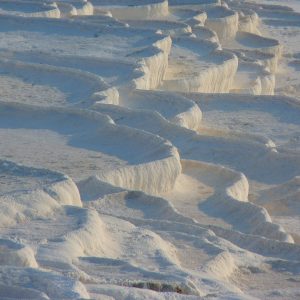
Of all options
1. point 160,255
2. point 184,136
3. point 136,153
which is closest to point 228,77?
point 184,136

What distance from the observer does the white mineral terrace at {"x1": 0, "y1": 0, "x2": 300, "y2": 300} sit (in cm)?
505

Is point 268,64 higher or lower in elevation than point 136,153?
lower

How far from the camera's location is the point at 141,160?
26.0 feet

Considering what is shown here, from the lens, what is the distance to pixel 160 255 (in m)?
5.52

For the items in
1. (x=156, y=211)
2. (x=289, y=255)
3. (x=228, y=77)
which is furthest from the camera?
(x=228, y=77)

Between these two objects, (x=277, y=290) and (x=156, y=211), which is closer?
(x=277, y=290)

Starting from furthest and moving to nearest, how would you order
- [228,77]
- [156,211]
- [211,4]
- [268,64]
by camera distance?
1. [211,4]
2. [268,64]
3. [228,77]
4. [156,211]

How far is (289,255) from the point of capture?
6.40m

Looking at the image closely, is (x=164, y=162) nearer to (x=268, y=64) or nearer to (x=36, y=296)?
(x=36, y=296)

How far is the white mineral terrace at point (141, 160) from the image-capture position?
16.6 ft

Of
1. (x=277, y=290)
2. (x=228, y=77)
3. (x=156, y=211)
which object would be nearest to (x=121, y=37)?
(x=228, y=77)

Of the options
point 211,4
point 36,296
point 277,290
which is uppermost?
point 36,296

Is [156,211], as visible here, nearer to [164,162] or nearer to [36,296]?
[164,162]

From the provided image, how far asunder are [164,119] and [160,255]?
3.87 m
